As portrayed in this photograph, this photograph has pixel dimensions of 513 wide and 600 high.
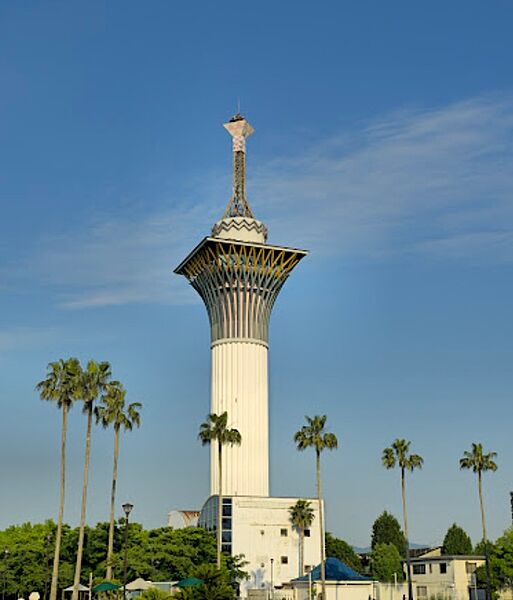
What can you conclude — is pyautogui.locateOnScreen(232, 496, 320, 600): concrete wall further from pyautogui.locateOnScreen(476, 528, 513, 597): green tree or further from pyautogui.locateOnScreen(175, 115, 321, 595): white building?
pyautogui.locateOnScreen(476, 528, 513, 597): green tree

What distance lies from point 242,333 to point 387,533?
54.5m

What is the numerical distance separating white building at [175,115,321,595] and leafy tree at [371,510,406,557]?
142 ft

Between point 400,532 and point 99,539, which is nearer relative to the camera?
point 99,539

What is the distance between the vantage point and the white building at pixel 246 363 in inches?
4082

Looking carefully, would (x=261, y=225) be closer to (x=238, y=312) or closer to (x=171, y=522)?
(x=238, y=312)

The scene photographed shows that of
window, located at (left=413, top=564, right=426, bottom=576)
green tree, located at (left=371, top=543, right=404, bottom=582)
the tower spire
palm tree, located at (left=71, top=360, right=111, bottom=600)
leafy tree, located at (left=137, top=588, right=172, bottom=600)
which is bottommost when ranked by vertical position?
leafy tree, located at (left=137, top=588, right=172, bottom=600)

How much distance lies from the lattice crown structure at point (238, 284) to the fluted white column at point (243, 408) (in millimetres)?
1925

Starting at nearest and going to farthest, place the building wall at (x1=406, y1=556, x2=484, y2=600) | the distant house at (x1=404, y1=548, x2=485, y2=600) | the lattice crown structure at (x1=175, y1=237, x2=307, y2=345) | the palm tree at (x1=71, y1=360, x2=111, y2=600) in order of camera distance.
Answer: the palm tree at (x1=71, y1=360, x2=111, y2=600), the distant house at (x1=404, y1=548, x2=485, y2=600), the building wall at (x1=406, y1=556, x2=484, y2=600), the lattice crown structure at (x1=175, y1=237, x2=307, y2=345)

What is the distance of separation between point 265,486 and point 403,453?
68.7 feet

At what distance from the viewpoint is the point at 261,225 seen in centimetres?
11806

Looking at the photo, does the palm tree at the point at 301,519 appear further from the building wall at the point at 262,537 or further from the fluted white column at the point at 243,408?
the fluted white column at the point at 243,408

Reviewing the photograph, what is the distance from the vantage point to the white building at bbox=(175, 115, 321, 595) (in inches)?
4082

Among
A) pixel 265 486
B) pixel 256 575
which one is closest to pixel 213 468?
pixel 265 486

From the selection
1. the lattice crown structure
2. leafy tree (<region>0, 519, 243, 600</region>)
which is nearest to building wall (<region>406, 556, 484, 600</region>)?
leafy tree (<region>0, 519, 243, 600</region>)
